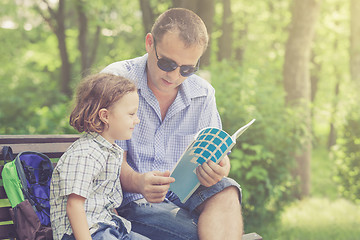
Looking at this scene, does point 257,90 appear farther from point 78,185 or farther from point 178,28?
point 78,185

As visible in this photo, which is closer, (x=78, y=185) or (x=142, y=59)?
(x=78, y=185)

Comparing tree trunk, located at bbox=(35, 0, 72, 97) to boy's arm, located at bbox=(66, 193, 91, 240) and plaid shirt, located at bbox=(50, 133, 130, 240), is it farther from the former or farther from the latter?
boy's arm, located at bbox=(66, 193, 91, 240)

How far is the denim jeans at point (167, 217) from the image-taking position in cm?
265

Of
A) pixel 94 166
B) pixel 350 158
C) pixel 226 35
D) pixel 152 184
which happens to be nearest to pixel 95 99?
pixel 94 166

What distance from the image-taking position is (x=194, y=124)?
2.96 meters

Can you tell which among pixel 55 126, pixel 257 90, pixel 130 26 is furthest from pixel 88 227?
pixel 130 26

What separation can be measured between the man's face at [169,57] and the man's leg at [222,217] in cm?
74

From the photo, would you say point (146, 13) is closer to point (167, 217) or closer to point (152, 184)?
point (167, 217)

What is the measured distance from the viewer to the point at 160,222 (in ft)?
8.77

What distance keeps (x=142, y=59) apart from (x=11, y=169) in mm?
1079

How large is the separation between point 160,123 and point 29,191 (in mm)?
901

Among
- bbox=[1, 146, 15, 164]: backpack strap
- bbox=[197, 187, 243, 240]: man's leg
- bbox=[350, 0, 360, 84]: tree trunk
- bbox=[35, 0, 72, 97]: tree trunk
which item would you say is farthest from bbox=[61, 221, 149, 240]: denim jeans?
bbox=[35, 0, 72, 97]: tree trunk

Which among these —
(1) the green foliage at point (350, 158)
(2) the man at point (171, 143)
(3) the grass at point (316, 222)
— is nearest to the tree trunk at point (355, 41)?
(1) the green foliage at point (350, 158)

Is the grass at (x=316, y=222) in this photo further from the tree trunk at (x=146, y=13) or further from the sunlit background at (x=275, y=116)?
the tree trunk at (x=146, y=13)
